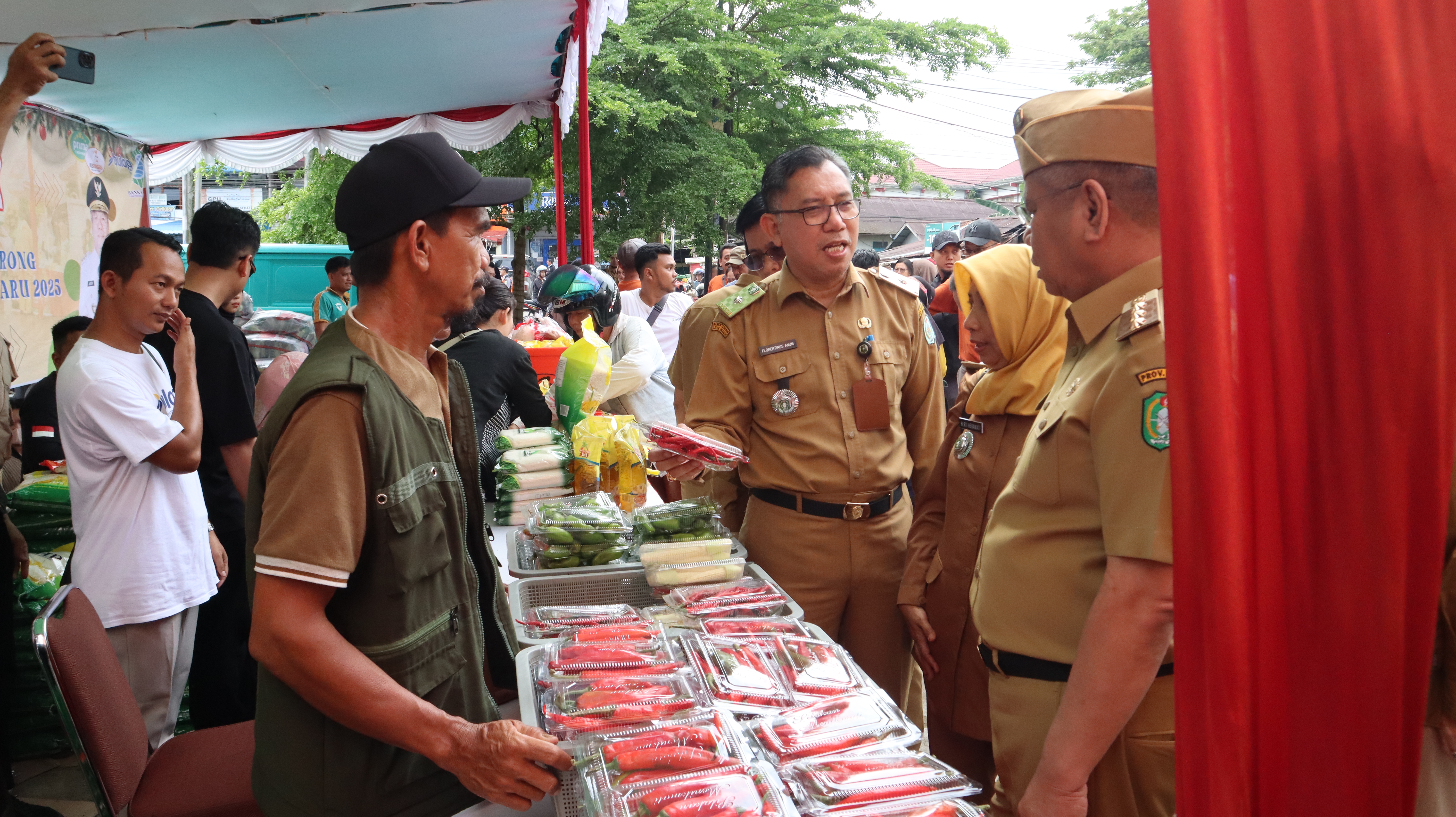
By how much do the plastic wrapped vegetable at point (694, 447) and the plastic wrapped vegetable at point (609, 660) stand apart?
0.70 m

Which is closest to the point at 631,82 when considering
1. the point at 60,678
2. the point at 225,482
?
the point at 225,482

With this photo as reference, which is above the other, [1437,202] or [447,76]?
[447,76]

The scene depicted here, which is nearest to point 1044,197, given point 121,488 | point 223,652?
point 121,488

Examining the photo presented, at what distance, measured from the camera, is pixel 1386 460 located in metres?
A: 0.53

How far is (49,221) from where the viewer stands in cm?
714

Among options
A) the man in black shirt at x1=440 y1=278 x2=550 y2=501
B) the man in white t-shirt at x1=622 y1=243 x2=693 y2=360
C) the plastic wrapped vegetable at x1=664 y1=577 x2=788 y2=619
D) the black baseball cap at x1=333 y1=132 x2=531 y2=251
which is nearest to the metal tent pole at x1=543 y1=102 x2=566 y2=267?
the man in white t-shirt at x1=622 y1=243 x2=693 y2=360

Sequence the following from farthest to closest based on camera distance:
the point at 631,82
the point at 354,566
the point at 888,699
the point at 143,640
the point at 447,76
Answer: the point at 631,82
the point at 447,76
the point at 143,640
the point at 888,699
the point at 354,566

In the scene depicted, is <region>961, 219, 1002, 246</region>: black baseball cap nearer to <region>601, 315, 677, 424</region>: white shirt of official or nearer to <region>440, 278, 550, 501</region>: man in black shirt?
<region>601, 315, 677, 424</region>: white shirt of official

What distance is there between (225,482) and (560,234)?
5430 millimetres

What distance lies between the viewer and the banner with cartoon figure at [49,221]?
648 cm

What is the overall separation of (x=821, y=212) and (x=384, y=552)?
6.12ft

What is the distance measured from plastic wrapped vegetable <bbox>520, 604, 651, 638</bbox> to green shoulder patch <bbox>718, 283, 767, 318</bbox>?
1.22 m

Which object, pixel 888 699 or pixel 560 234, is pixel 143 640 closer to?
pixel 888 699

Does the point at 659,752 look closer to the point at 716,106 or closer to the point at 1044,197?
the point at 1044,197
